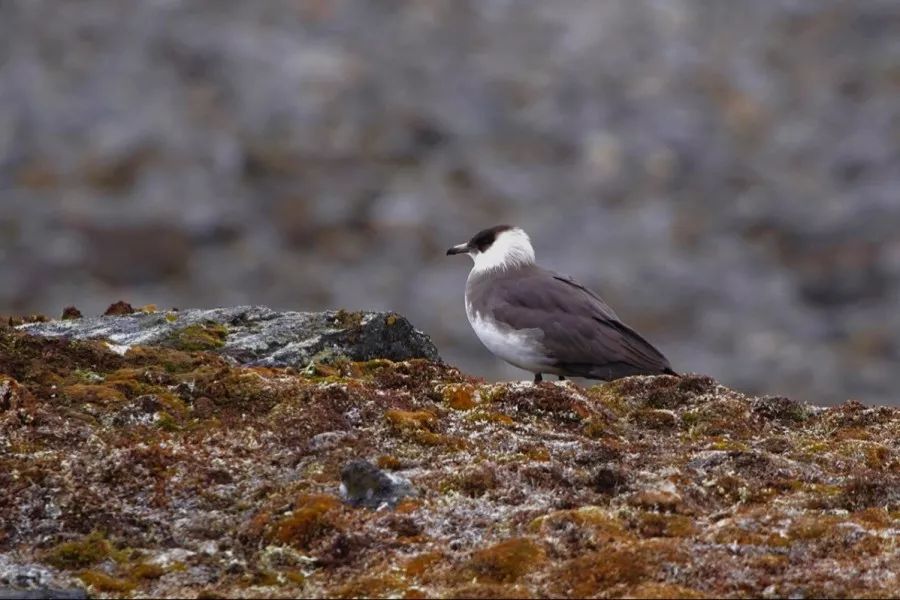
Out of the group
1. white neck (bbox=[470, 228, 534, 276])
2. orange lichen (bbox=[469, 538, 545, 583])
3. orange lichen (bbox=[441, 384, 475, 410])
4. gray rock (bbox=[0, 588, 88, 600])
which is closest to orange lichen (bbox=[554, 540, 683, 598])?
orange lichen (bbox=[469, 538, 545, 583])

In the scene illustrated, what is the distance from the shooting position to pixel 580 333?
599 inches

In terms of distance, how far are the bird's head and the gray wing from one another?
4.27 feet

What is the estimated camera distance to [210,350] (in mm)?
12438

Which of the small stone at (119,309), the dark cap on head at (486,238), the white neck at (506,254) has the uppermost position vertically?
the dark cap on head at (486,238)

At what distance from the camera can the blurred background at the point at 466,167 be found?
1326 inches

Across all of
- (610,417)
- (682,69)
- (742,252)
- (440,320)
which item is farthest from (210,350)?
(682,69)

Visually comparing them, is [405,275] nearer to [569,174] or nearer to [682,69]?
[569,174]

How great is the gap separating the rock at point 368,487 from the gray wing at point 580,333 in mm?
5953

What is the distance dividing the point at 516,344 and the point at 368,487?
20.7ft

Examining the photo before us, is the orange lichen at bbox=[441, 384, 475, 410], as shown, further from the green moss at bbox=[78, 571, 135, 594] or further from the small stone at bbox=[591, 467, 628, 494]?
A: the green moss at bbox=[78, 571, 135, 594]

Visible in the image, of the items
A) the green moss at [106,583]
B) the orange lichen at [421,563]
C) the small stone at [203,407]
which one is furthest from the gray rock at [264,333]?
the orange lichen at [421,563]

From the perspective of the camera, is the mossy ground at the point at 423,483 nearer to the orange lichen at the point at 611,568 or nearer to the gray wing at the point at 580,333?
the orange lichen at the point at 611,568

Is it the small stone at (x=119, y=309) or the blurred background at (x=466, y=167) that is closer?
the small stone at (x=119, y=309)

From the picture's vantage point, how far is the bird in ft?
49.5
